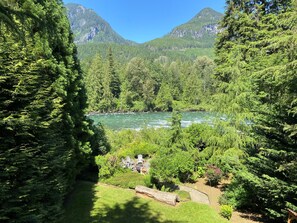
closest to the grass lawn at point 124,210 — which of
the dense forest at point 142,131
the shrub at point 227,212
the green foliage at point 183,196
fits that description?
the shrub at point 227,212

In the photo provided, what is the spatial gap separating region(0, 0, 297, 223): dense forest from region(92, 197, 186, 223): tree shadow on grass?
1.83 m

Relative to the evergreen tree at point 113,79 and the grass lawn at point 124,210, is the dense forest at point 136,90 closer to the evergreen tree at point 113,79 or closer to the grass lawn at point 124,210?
the evergreen tree at point 113,79

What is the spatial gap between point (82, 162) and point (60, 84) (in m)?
4.89

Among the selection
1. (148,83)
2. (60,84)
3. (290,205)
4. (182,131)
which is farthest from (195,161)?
(148,83)

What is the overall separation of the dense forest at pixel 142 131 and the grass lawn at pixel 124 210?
84 centimetres

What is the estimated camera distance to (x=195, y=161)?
14.6m

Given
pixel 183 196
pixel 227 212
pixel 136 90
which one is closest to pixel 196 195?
pixel 183 196

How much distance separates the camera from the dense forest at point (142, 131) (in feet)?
17.9

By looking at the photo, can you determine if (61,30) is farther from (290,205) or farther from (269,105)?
(290,205)

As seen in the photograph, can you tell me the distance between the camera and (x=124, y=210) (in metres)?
9.57

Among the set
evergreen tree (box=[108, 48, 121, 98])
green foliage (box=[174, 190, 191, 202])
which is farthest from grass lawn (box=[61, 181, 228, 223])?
evergreen tree (box=[108, 48, 121, 98])

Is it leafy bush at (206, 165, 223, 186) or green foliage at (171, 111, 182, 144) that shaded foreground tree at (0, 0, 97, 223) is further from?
leafy bush at (206, 165, 223, 186)

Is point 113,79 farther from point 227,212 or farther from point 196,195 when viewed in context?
point 227,212

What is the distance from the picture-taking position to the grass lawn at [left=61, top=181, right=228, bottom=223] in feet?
28.8
